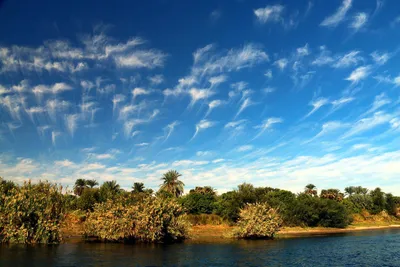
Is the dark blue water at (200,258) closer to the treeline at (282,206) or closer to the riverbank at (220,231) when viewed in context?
the riverbank at (220,231)

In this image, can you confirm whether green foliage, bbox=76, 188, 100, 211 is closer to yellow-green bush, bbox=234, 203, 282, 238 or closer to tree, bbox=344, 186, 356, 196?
yellow-green bush, bbox=234, 203, 282, 238

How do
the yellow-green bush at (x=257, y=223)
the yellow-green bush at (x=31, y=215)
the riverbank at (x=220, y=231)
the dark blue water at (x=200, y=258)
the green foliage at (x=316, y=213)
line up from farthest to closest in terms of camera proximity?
the green foliage at (x=316, y=213) < the riverbank at (x=220, y=231) < the yellow-green bush at (x=257, y=223) < the yellow-green bush at (x=31, y=215) < the dark blue water at (x=200, y=258)

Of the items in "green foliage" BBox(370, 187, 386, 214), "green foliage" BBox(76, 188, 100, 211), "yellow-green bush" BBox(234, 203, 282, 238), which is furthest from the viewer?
"green foliage" BBox(370, 187, 386, 214)

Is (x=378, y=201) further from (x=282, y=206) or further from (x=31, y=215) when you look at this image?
(x=31, y=215)

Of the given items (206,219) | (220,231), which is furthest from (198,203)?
(220,231)

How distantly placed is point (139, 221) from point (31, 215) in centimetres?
1650

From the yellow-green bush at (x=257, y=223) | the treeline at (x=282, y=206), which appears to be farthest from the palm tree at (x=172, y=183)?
the yellow-green bush at (x=257, y=223)

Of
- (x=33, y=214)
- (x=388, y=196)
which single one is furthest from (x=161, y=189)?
(x=388, y=196)

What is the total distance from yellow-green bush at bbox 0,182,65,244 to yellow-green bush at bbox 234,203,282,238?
1403 inches

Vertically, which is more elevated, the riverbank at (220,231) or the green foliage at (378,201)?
the green foliage at (378,201)

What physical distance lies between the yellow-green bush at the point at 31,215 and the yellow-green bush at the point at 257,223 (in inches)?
1403

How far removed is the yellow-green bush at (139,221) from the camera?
5681 centimetres

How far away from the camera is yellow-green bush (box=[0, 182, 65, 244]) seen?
48.0 metres

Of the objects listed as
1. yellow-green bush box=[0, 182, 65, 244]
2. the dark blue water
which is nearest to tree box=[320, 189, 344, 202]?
the dark blue water
